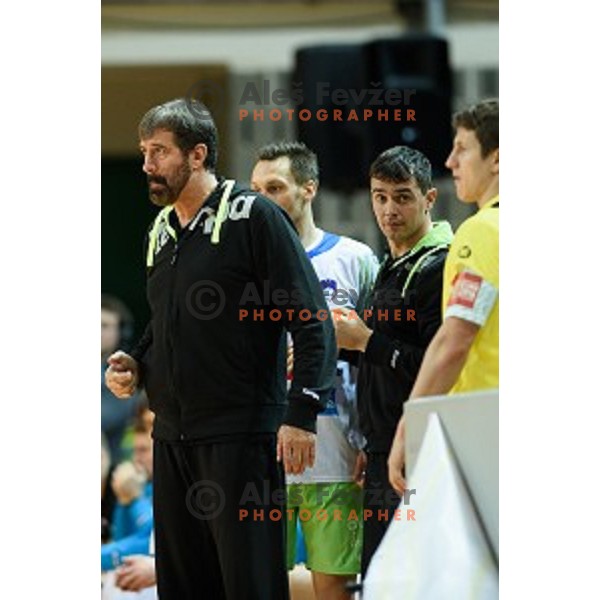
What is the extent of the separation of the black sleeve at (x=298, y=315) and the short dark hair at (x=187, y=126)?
0.37ft

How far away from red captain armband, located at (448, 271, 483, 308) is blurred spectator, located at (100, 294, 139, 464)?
0.44 m

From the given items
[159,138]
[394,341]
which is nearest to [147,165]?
[159,138]

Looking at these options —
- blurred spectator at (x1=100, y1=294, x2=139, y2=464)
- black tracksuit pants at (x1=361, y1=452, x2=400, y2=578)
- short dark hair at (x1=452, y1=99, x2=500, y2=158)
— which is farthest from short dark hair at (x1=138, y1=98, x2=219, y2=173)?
black tracksuit pants at (x1=361, y1=452, x2=400, y2=578)

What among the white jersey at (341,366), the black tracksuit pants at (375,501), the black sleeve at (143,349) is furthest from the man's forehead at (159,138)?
the black tracksuit pants at (375,501)

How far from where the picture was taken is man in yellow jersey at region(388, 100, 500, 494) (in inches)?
87.8

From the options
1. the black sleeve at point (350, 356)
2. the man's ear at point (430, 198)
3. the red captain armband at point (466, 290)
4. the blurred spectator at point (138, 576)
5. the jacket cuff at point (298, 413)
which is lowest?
the blurred spectator at point (138, 576)

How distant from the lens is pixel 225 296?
236 centimetres

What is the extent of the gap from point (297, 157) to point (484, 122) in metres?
0.25

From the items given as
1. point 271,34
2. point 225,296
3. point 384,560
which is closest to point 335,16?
point 271,34

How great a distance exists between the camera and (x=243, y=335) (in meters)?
2.35

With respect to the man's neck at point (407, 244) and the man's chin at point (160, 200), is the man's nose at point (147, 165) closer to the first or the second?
the man's chin at point (160, 200)

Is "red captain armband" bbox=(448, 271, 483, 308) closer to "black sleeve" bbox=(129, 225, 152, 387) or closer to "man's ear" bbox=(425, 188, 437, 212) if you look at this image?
"man's ear" bbox=(425, 188, 437, 212)

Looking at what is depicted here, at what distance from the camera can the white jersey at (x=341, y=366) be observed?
2.41m
